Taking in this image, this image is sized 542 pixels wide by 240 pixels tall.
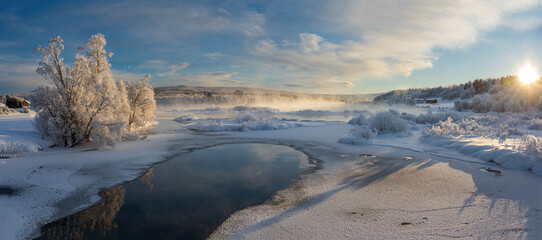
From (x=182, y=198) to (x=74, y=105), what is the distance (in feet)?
24.4

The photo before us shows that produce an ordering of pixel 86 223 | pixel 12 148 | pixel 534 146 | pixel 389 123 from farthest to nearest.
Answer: pixel 389 123 → pixel 12 148 → pixel 534 146 → pixel 86 223

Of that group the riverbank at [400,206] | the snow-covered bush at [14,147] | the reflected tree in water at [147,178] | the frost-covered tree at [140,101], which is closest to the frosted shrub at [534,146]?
the riverbank at [400,206]

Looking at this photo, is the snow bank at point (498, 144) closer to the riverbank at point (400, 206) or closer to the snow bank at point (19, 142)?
the riverbank at point (400, 206)

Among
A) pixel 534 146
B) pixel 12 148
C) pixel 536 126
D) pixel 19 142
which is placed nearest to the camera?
pixel 534 146

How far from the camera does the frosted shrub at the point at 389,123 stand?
44.1 ft

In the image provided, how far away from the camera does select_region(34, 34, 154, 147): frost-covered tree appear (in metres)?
9.52

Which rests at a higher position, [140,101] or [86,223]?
[140,101]

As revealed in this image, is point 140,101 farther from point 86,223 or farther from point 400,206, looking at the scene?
point 400,206

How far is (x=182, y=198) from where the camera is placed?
5.15m

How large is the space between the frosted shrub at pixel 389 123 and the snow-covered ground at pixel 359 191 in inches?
130

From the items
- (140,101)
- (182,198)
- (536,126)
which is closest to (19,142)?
(182,198)

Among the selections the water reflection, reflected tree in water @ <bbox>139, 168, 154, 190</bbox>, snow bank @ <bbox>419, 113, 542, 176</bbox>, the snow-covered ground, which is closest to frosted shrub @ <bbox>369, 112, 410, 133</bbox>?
snow bank @ <bbox>419, 113, 542, 176</bbox>

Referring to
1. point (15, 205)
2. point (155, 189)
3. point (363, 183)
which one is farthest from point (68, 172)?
point (363, 183)

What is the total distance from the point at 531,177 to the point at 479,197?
95.9 inches
